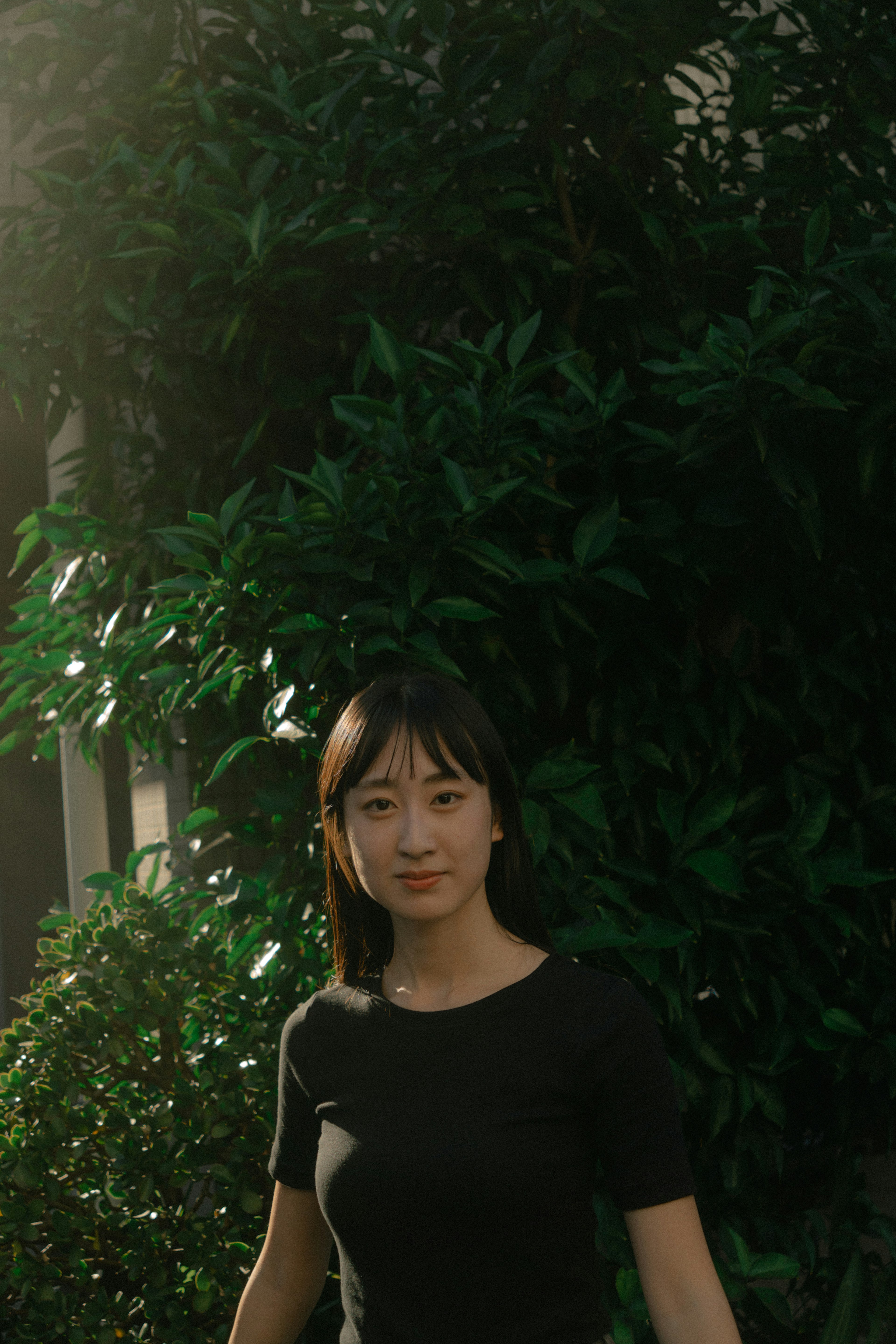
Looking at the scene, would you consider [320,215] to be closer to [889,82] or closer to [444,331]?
[444,331]

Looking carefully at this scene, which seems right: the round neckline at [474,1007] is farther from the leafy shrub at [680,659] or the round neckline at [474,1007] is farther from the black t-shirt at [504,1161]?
the leafy shrub at [680,659]

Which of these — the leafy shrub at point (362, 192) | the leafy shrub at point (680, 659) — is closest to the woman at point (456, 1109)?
the leafy shrub at point (680, 659)

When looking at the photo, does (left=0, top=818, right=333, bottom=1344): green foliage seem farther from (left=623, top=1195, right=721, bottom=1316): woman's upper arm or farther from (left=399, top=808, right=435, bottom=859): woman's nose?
(left=623, top=1195, right=721, bottom=1316): woman's upper arm

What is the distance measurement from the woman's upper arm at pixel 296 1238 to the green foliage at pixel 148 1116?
0.76 metres

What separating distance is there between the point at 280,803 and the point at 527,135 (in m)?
1.54

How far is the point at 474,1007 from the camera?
4.28 feet

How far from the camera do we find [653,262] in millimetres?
2566

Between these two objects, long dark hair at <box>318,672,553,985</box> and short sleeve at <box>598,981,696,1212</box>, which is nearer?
short sleeve at <box>598,981,696,1212</box>

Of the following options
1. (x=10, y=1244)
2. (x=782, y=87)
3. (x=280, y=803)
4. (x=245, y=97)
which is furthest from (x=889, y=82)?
(x=10, y=1244)

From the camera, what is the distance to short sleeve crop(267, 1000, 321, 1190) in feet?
4.70

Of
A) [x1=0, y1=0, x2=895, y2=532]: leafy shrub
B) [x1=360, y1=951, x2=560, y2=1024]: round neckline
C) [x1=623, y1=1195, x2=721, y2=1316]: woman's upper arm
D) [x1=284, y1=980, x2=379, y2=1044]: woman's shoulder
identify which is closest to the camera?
[x1=623, y1=1195, x2=721, y2=1316]: woman's upper arm

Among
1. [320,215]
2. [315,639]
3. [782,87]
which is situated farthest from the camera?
[782,87]

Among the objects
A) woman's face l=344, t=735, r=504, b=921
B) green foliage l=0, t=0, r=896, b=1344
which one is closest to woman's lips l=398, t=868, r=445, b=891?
woman's face l=344, t=735, r=504, b=921

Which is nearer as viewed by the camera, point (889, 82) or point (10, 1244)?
point (10, 1244)
